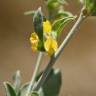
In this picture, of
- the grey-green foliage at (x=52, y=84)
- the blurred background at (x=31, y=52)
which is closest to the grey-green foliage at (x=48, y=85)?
the grey-green foliage at (x=52, y=84)

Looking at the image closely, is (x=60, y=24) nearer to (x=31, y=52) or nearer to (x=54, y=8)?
(x=54, y=8)

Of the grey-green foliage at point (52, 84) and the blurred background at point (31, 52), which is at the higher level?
the grey-green foliage at point (52, 84)

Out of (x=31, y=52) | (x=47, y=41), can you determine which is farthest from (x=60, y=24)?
(x=31, y=52)

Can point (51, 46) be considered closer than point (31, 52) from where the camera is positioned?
Yes

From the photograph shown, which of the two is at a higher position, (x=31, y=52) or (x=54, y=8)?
(x=54, y=8)

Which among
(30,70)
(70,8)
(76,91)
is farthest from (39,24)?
(70,8)

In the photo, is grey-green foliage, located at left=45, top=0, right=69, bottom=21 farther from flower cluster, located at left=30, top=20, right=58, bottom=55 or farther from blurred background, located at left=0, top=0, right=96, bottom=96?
blurred background, located at left=0, top=0, right=96, bottom=96

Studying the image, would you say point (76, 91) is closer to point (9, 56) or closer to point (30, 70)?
point (30, 70)

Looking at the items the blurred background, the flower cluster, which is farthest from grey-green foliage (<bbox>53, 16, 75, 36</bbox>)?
the blurred background

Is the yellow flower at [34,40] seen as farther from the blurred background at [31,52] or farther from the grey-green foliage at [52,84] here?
the blurred background at [31,52]
